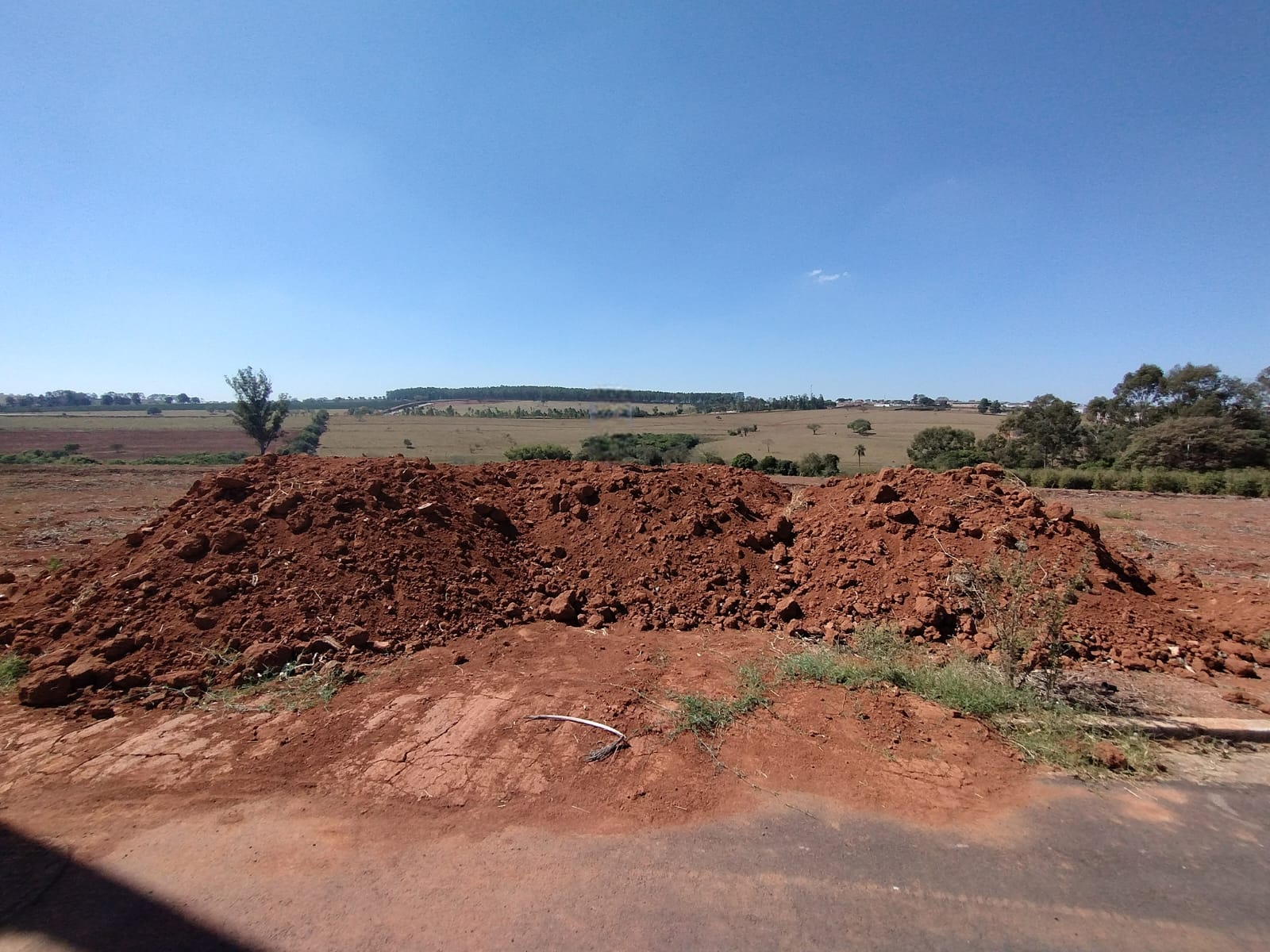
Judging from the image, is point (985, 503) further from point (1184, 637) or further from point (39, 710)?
point (39, 710)

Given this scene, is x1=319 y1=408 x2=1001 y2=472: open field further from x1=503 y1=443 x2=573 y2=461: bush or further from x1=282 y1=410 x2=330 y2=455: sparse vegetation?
x1=503 y1=443 x2=573 y2=461: bush

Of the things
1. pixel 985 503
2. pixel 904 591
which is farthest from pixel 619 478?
pixel 985 503

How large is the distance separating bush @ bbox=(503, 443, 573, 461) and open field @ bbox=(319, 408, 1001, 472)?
1.35m

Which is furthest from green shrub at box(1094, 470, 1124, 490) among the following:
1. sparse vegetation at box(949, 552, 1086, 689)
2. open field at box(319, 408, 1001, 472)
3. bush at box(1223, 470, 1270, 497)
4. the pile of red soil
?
sparse vegetation at box(949, 552, 1086, 689)

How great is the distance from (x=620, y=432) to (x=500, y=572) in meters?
20.1

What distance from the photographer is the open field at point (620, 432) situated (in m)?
28.5

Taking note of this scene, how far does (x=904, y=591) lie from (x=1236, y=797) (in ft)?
10.2

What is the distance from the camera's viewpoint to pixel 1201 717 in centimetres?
434

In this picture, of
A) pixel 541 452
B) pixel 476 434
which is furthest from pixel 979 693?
pixel 476 434

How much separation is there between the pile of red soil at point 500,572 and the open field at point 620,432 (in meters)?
14.0

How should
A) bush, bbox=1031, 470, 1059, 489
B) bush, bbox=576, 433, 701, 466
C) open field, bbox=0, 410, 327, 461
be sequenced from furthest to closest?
open field, bbox=0, 410, 327, 461
bush, bbox=576, 433, 701, 466
bush, bbox=1031, 470, 1059, 489

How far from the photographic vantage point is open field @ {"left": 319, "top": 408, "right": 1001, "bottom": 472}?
28531 mm

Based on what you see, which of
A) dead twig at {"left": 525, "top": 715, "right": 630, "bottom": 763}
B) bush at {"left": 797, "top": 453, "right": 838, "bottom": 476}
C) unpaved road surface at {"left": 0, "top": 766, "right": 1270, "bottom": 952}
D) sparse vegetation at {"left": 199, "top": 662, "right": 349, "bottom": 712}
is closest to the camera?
unpaved road surface at {"left": 0, "top": 766, "right": 1270, "bottom": 952}

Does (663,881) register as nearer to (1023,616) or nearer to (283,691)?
(283,691)
